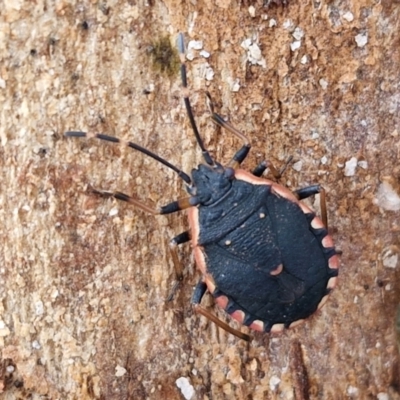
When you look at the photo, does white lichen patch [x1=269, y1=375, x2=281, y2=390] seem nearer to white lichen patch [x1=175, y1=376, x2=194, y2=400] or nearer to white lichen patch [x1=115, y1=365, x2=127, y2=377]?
white lichen patch [x1=175, y1=376, x2=194, y2=400]

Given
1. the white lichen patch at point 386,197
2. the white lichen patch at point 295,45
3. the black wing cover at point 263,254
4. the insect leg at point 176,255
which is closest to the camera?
the black wing cover at point 263,254

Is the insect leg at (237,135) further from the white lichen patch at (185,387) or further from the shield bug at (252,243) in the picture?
the white lichen patch at (185,387)

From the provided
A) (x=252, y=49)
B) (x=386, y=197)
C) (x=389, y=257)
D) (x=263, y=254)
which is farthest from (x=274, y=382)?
(x=252, y=49)

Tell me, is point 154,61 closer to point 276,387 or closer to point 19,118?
point 19,118

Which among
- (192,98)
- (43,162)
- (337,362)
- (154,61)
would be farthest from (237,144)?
(337,362)

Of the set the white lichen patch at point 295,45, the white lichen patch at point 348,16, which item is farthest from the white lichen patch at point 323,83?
the white lichen patch at point 348,16

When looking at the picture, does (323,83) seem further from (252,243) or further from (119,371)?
(119,371)
